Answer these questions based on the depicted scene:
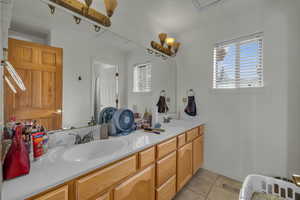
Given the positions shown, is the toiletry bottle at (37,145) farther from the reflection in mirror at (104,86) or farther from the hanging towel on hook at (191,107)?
the hanging towel on hook at (191,107)

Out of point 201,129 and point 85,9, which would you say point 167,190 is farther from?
point 85,9

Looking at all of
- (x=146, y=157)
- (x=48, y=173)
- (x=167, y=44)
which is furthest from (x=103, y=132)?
(x=167, y=44)

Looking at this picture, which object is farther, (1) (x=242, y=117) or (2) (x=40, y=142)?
(1) (x=242, y=117)

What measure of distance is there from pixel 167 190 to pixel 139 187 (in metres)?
0.49

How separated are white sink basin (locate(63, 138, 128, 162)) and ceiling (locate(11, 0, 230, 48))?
907 mm

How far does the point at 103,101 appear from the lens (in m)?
1.46

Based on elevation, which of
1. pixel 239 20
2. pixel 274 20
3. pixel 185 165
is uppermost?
pixel 239 20

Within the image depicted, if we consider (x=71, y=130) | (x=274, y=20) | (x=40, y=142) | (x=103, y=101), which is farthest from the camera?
(x=274, y=20)

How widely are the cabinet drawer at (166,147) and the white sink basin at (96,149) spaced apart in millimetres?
346

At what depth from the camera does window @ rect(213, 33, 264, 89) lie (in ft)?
5.79

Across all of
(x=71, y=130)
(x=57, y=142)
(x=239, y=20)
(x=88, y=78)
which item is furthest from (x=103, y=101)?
(x=239, y=20)

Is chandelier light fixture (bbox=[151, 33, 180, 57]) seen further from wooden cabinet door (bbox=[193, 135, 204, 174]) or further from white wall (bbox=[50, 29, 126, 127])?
wooden cabinet door (bbox=[193, 135, 204, 174])

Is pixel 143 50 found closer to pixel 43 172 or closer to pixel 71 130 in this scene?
pixel 71 130

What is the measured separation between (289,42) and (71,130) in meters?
2.49
